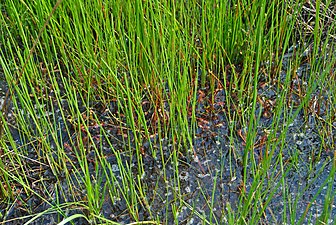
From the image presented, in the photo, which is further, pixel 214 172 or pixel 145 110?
pixel 145 110

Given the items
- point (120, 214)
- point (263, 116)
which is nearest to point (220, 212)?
point (120, 214)

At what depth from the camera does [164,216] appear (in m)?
1.43

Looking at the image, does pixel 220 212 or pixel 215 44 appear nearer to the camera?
pixel 220 212

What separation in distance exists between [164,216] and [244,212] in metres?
0.28

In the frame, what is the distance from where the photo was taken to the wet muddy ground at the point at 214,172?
143cm

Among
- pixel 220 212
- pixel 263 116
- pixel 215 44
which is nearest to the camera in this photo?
pixel 220 212

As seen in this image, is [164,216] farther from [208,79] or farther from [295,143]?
[208,79]

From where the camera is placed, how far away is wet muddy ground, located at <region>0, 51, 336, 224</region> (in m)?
1.43

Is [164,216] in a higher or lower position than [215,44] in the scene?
lower

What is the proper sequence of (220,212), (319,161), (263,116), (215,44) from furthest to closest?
(215,44) → (263,116) → (319,161) → (220,212)

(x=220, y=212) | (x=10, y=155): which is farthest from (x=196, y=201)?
(x=10, y=155)

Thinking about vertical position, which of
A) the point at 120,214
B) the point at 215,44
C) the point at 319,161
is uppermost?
the point at 215,44

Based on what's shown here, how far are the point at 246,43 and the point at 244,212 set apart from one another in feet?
2.54

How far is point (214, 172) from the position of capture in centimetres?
152
